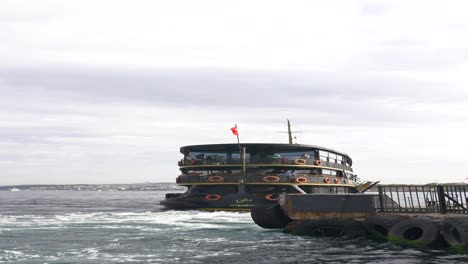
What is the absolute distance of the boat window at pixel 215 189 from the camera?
47.4 meters

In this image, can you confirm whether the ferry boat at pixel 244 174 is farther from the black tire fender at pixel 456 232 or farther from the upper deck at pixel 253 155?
the black tire fender at pixel 456 232

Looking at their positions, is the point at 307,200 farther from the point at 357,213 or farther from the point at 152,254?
the point at 152,254

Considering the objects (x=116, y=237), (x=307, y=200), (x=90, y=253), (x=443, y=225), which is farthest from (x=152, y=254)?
(x=443, y=225)

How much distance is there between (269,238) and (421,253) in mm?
8304

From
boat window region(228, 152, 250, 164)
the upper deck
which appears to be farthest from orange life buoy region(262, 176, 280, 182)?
boat window region(228, 152, 250, 164)

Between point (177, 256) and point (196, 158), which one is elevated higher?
point (196, 158)

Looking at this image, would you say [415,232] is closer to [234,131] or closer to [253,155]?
[253,155]

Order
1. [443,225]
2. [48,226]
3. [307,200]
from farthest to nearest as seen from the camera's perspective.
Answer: [48,226]
[307,200]
[443,225]

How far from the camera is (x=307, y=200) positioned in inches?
1142

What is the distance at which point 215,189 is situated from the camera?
47.7 m

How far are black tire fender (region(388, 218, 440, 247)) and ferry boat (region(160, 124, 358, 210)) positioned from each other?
20628 millimetres

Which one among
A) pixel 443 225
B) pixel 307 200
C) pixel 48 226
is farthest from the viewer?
pixel 48 226

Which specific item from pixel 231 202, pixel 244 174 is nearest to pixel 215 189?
pixel 231 202

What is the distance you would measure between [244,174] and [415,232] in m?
23.6
